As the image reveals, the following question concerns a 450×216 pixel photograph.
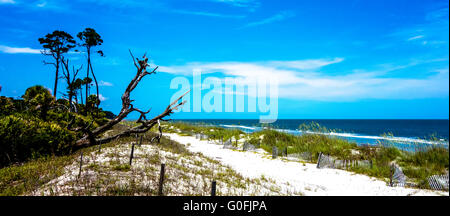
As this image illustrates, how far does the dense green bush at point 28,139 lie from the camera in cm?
868

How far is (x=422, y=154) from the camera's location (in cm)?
966

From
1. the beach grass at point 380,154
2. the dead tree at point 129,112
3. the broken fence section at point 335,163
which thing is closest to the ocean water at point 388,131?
the beach grass at point 380,154

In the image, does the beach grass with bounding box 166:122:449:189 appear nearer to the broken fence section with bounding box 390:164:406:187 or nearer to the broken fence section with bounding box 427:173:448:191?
the broken fence section with bounding box 427:173:448:191

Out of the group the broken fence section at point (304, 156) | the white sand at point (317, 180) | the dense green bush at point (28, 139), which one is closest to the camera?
the white sand at point (317, 180)

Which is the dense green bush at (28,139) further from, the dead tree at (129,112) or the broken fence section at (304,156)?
the broken fence section at (304,156)

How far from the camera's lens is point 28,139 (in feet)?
29.7

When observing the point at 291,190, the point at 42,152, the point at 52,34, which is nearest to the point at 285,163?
the point at 291,190

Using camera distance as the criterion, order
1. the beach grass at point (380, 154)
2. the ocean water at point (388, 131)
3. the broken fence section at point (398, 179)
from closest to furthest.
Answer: the broken fence section at point (398, 179)
the beach grass at point (380, 154)
the ocean water at point (388, 131)

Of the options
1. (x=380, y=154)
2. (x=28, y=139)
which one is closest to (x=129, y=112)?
(x=28, y=139)

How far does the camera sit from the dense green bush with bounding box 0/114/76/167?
8680 mm
